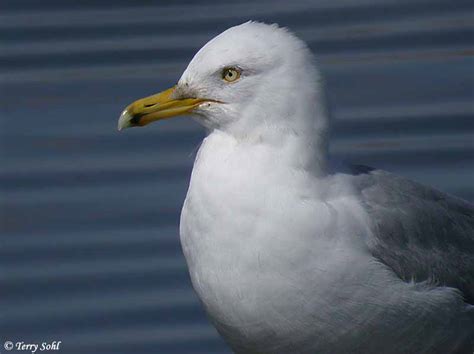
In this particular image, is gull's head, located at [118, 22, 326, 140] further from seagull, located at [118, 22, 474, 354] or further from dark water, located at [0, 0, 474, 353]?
dark water, located at [0, 0, 474, 353]

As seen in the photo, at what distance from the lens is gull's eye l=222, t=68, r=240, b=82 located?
6051 millimetres

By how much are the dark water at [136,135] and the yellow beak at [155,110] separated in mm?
1491

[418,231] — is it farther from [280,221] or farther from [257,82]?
[257,82]

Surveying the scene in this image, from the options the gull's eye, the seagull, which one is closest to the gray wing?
the seagull

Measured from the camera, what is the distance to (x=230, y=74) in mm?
6066

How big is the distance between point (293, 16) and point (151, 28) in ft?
2.84

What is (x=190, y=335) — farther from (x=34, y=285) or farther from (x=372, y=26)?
(x=372, y=26)

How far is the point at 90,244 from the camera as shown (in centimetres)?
819

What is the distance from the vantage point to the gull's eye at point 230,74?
6051 mm

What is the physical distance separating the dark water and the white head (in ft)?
5.52

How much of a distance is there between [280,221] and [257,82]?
0.51 m

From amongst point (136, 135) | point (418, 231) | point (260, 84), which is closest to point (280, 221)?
point (260, 84)

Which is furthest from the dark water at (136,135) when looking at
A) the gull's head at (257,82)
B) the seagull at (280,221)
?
the gull's head at (257,82)

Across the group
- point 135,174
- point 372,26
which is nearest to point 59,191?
point 135,174
